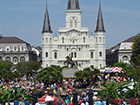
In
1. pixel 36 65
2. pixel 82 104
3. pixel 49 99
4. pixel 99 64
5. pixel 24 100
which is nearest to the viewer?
pixel 49 99

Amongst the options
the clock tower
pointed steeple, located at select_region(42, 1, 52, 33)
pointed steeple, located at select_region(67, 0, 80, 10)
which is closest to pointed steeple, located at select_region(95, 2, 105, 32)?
the clock tower

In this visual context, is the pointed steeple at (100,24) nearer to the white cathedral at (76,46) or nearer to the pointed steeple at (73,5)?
the white cathedral at (76,46)

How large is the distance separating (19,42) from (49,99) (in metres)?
85.9

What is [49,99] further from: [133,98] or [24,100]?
[133,98]

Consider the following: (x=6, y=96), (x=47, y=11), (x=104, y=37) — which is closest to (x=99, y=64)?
(x=104, y=37)

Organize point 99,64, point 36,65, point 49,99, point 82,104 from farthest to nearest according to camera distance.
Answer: point 99,64
point 36,65
point 82,104
point 49,99

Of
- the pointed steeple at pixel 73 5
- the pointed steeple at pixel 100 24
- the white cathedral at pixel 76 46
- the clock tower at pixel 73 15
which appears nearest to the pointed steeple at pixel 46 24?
the white cathedral at pixel 76 46

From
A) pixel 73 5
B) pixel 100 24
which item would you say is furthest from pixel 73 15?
pixel 100 24

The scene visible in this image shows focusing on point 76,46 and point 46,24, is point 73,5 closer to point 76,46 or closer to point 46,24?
point 46,24

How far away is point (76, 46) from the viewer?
10481 centimetres

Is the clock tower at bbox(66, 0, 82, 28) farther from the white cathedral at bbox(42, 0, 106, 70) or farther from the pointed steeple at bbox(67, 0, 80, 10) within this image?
the white cathedral at bbox(42, 0, 106, 70)

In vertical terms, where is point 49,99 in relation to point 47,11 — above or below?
below

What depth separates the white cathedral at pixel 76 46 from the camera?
343ft

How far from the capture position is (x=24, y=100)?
24953mm
